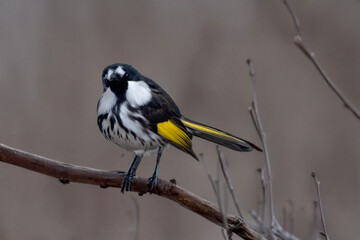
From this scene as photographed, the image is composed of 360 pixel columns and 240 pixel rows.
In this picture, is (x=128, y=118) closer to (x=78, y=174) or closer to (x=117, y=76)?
(x=117, y=76)

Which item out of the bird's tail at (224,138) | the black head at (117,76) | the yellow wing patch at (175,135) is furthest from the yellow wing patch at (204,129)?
the black head at (117,76)

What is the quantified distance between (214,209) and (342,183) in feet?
10.1

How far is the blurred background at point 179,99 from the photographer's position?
16.9ft

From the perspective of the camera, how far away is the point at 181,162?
5.33 meters

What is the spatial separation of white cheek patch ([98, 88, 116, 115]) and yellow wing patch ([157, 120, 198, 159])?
24cm

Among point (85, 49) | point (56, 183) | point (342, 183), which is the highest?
point (85, 49)

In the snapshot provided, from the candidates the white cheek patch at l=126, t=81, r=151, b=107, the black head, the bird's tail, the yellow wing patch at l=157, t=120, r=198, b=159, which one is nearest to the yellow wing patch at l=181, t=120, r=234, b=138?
the bird's tail

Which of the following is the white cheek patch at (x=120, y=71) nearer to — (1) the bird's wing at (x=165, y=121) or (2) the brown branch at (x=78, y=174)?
(1) the bird's wing at (x=165, y=121)

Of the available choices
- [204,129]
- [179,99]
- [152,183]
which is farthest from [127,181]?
[179,99]

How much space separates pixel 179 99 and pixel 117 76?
254 cm

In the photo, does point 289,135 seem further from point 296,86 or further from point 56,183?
point 56,183

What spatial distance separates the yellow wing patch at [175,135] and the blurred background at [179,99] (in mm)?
2116

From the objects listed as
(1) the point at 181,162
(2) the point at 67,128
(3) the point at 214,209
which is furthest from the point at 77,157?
(3) the point at 214,209

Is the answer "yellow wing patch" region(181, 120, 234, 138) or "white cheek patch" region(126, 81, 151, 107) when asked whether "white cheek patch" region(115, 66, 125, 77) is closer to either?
"white cheek patch" region(126, 81, 151, 107)
